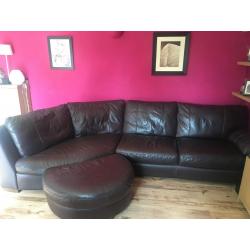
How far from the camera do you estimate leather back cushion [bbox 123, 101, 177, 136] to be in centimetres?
272

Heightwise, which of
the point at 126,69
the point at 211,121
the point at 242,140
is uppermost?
the point at 126,69

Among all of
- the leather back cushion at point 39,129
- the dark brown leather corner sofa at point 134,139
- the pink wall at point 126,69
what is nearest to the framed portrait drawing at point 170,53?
the pink wall at point 126,69

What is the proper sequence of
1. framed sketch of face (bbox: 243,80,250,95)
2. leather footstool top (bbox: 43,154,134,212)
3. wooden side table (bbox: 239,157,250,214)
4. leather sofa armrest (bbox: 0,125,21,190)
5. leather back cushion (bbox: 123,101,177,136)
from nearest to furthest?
leather footstool top (bbox: 43,154,134,212) → wooden side table (bbox: 239,157,250,214) → leather sofa armrest (bbox: 0,125,21,190) → framed sketch of face (bbox: 243,80,250,95) → leather back cushion (bbox: 123,101,177,136)

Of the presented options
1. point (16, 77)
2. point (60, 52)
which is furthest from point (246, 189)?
point (16, 77)

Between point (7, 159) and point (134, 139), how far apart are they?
140 centimetres

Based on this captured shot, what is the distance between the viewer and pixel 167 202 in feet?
6.71

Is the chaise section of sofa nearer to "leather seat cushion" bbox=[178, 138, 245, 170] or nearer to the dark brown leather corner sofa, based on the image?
the dark brown leather corner sofa

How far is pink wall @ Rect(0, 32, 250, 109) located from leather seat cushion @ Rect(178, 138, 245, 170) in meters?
0.95

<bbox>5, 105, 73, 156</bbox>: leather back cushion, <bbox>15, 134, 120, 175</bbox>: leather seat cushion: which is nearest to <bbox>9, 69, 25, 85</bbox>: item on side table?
<bbox>5, 105, 73, 156</bbox>: leather back cushion

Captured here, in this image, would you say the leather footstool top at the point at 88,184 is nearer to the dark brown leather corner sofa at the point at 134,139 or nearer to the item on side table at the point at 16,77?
the dark brown leather corner sofa at the point at 134,139

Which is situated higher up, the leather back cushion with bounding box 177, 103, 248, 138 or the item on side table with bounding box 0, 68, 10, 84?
the item on side table with bounding box 0, 68, 10, 84

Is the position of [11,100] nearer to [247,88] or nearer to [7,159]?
[7,159]
